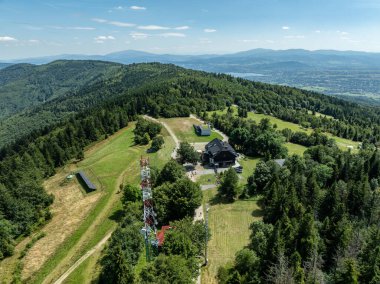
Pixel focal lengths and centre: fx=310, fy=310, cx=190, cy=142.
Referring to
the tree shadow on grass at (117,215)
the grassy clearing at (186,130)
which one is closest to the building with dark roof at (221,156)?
the grassy clearing at (186,130)

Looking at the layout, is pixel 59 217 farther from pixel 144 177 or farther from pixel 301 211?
pixel 301 211

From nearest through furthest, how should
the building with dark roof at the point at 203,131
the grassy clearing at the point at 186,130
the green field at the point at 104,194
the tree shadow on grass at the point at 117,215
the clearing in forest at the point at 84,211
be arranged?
the green field at the point at 104,194 → the clearing in forest at the point at 84,211 → the tree shadow on grass at the point at 117,215 → the grassy clearing at the point at 186,130 → the building with dark roof at the point at 203,131

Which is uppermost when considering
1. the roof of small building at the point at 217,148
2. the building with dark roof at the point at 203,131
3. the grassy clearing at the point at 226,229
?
the roof of small building at the point at 217,148

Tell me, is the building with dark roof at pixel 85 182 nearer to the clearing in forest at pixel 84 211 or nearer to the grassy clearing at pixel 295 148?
the clearing in forest at pixel 84 211

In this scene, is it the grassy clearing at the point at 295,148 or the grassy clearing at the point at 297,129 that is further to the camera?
the grassy clearing at the point at 297,129

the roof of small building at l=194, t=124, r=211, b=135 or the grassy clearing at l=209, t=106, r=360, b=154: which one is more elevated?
the roof of small building at l=194, t=124, r=211, b=135

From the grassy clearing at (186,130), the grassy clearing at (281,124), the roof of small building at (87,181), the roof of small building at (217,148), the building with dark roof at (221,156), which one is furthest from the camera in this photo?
the grassy clearing at (281,124)

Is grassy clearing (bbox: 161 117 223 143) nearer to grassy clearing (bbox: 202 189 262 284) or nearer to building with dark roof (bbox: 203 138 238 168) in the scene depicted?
building with dark roof (bbox: 203 138 238 168)

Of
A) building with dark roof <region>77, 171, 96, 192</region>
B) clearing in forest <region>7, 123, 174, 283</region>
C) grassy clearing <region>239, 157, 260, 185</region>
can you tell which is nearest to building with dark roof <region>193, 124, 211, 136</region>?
clearing in forest <region>7, 123, 174, 283</region>
